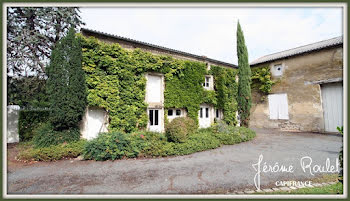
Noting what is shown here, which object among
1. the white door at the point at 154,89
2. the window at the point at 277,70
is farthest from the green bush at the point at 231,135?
the window at the point at 277,70

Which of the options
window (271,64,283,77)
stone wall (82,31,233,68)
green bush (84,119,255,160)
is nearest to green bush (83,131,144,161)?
green bush (84,119,255,160)

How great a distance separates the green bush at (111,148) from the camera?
22.4 ft

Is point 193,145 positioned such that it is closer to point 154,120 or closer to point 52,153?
point 154,120

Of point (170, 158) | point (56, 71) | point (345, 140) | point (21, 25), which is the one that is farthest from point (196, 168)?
point (21, 25)

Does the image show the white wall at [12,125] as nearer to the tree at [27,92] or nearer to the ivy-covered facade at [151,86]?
the tree at [27,92]

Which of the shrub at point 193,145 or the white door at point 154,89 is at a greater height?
the white door at point 154,89

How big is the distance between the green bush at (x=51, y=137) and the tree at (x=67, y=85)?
10.9 inches

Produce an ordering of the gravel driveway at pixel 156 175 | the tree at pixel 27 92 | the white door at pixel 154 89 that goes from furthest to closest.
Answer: the white door at pixel 154 89
the tree at pixel 27 92
the gravel driveway at pixel 156 175

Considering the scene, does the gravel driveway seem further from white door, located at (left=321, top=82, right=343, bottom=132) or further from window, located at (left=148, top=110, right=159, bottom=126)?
white door, located at (left=321, top=82, right=343, bottom=132)

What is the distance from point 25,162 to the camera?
6.77 m

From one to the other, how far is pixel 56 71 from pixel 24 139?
6.33 meters

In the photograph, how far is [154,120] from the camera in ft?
36.8

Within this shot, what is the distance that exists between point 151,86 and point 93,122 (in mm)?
4438

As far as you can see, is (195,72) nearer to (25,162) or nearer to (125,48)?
(125,48)
